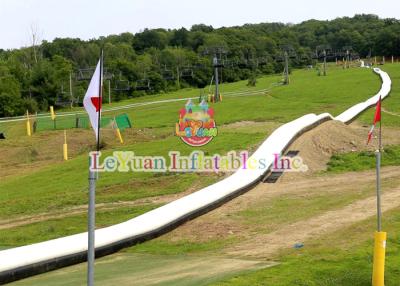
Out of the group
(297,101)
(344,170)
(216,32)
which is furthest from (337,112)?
(216,32)

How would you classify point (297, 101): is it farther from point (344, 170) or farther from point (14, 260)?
point (14, 260)

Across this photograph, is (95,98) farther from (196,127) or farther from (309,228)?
(196,127)

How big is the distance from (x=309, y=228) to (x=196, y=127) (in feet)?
71.6

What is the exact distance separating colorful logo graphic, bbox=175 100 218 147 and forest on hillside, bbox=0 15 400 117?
17596 mm

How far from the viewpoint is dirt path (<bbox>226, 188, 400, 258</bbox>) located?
14328 mm

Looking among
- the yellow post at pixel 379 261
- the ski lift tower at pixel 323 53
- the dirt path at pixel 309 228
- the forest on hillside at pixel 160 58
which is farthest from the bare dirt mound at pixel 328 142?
the ski lift tower at pixel 323 53

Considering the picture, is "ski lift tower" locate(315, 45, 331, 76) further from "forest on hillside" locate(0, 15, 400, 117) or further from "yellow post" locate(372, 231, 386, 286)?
"yellow post" locate(372, 231, 386, 286)

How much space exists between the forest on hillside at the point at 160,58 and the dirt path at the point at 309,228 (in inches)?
1690

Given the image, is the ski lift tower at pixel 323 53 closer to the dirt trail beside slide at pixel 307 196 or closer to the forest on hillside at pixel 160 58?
the forest on hillside at pixel 160 58

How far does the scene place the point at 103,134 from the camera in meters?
40.6

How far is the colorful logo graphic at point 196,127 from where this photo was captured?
32938mm

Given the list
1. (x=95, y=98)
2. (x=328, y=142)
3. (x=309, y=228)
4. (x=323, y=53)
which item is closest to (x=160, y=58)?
(x=323, y=53)

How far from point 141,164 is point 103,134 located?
1271 cm

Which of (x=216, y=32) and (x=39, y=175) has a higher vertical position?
(x=216, y=32)
